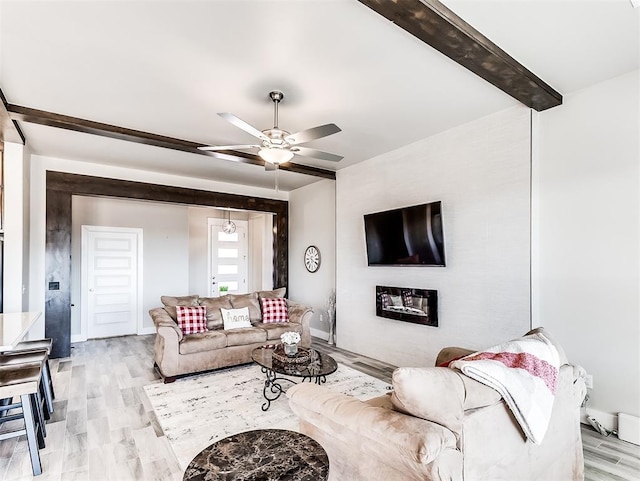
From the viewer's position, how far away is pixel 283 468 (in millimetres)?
1465

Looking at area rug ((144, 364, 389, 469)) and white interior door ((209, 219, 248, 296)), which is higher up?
white interior door ((209, 219, 248, 296))

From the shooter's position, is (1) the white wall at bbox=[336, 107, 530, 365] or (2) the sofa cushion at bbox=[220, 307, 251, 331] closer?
(1) the white wall at bbox=[336, 107, 530, 365]

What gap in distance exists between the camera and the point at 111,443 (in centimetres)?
269

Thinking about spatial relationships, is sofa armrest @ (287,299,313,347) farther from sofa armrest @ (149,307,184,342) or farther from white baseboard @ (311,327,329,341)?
sofa armrest @ (149,307,184,342)

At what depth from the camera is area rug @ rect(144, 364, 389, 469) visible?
2855mm

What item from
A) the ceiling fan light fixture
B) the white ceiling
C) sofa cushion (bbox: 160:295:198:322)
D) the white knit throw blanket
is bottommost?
sofa cushion (bbox: 160:295:198:322)

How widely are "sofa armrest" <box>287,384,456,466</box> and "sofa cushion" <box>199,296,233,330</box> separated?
A: 3230 mm

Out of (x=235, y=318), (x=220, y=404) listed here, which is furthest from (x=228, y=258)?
(x=220, y=404)

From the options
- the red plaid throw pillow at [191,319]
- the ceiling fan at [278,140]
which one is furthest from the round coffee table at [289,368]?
the ceiling fan at [278,140]

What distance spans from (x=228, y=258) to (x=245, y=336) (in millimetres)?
3981

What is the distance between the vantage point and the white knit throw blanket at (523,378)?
5.30ft

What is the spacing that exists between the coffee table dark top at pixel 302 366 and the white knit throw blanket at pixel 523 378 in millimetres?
1667

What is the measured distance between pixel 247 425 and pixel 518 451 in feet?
7.03

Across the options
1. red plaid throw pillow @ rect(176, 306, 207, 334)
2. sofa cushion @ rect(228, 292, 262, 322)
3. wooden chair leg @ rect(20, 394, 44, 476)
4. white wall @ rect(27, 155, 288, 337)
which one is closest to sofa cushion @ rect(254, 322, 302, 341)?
sofa cushion @ rect(228, 292, 262, 322)
